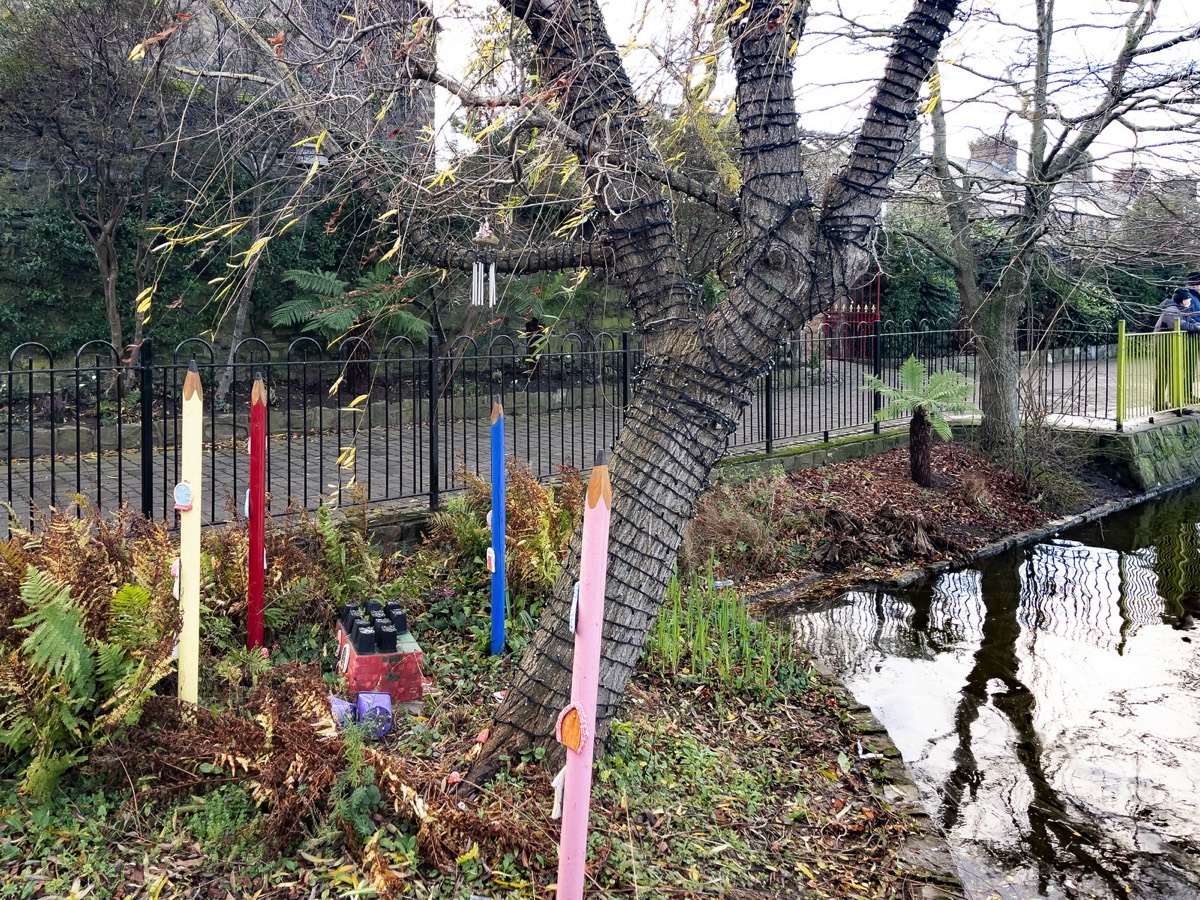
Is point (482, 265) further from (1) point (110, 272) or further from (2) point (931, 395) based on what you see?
(1) point (110, 272)

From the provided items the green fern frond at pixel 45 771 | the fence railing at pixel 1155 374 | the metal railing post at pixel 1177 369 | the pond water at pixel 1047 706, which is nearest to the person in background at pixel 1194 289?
the fence railing at pixel 1155 374

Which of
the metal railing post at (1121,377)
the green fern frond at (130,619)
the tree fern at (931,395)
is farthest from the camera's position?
the metal railing post at (1121,377)

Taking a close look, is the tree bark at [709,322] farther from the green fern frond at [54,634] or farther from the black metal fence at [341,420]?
the black metal fence at [341,420]

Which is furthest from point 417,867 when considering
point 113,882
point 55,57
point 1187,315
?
point 1187,315

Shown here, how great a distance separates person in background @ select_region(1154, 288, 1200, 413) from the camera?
1328 cm

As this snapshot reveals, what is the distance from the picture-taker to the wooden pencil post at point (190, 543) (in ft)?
12.0

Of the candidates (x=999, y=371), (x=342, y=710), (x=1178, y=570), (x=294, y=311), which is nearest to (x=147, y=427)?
(x=342, y=710)

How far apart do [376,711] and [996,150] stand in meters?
8.96

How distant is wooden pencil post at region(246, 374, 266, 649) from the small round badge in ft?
1.96

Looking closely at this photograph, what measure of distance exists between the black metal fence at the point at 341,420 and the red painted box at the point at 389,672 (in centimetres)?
157

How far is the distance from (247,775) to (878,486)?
25.4 feet

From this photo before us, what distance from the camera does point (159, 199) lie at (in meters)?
11.3

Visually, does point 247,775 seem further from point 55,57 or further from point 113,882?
point 55,57

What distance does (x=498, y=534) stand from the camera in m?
4.97
